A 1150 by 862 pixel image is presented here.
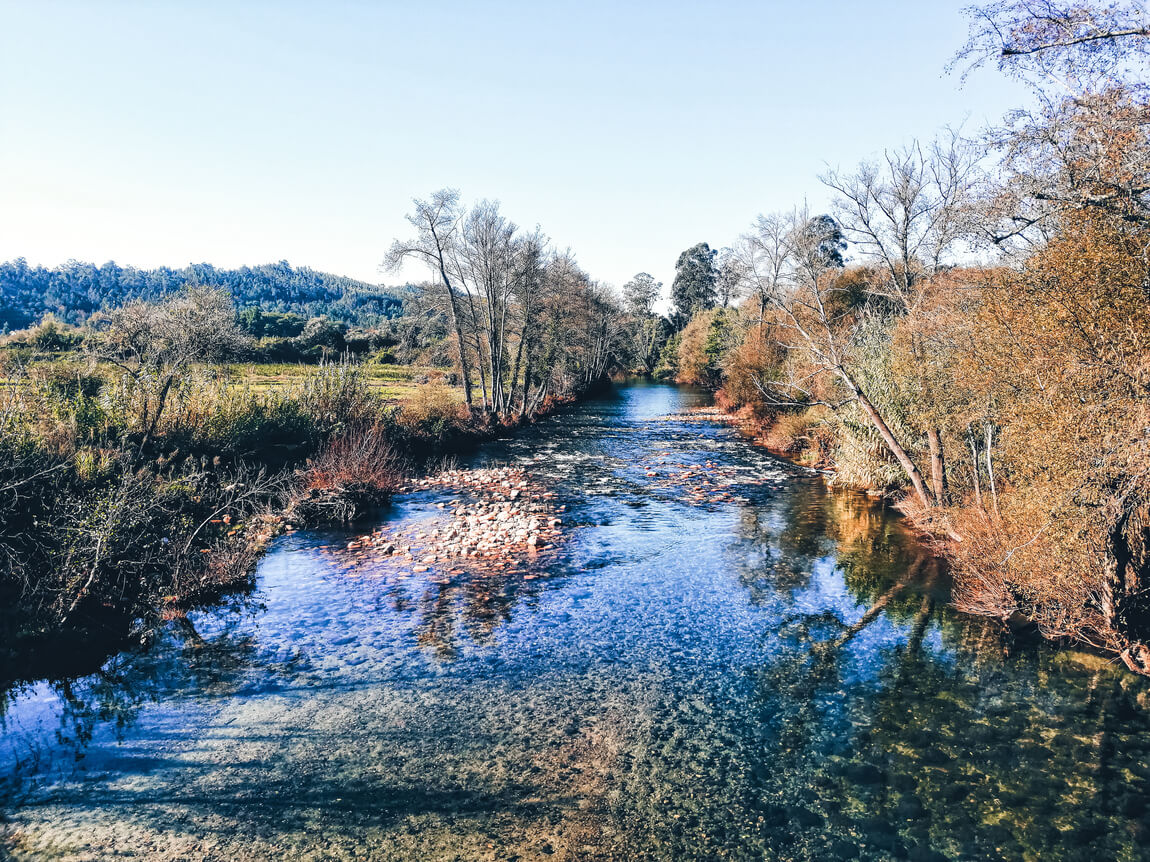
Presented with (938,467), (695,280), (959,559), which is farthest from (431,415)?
(695,280)

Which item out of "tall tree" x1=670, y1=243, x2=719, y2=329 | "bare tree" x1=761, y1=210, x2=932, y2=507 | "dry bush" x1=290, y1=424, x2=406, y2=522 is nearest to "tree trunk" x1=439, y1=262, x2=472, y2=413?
"dry bush" x1=290, y1=424, x2=406, y2=522

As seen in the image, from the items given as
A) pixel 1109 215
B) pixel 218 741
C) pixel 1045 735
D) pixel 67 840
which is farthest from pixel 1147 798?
pixel 67 840

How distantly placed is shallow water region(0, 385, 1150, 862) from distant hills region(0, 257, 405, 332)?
5448 cm

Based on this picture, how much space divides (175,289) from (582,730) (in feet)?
317

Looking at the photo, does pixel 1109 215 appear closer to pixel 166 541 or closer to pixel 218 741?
pixel 218 741

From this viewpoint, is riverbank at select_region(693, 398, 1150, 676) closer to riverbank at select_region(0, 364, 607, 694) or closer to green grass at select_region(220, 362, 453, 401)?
riverbank at select_region(0, 364, 607, 694)

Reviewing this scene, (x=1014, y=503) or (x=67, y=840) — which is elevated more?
(x=1014, y=503)

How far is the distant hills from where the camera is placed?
7544 cm

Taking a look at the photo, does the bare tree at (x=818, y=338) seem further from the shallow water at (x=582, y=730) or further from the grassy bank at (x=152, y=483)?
the grassy bank at (x=152, y=483)

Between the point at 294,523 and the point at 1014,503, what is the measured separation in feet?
50.1

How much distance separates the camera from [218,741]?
7027 millimetres

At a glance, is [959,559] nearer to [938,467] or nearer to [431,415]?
[938,467]

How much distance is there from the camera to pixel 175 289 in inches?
3329

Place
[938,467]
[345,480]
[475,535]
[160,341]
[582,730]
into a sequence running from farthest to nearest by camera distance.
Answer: [160,341] < [345,480] < [938,467] < [475,535] < [582,730]
